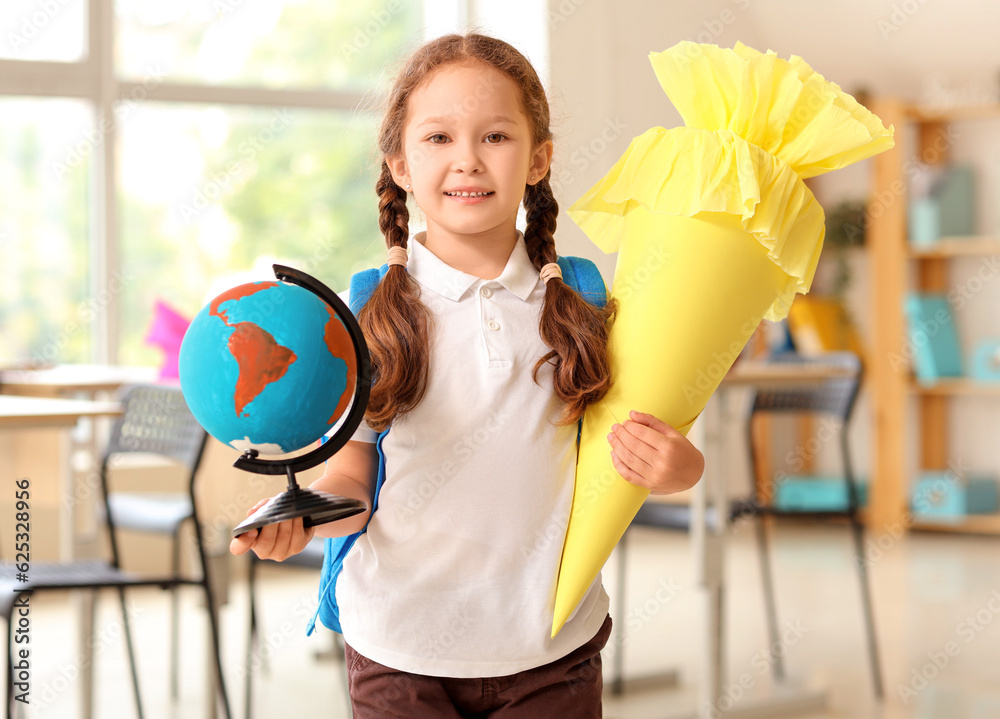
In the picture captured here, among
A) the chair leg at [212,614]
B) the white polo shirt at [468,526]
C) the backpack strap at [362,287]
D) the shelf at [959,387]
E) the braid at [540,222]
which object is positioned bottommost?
the chair leg at [212,614]

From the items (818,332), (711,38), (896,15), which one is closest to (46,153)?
(711,38)

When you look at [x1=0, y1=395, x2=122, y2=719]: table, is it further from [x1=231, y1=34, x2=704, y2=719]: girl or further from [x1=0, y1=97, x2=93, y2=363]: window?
[x1=0, y1=97, x2=93, y2=363]: window

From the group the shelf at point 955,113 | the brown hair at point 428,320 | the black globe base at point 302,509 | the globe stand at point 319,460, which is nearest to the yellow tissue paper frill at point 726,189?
the brown hair at point 428,320

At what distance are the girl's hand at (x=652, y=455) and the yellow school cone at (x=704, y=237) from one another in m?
0.02

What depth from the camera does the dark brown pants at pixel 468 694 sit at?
1112 mm

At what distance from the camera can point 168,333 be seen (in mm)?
3588

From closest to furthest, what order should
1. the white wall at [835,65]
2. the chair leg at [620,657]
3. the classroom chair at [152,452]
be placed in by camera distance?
the classroom chair at [152,452], the chair leg at [620,657], the white wall at [835,65]

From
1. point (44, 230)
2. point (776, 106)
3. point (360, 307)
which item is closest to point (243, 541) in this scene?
point (360, 307)

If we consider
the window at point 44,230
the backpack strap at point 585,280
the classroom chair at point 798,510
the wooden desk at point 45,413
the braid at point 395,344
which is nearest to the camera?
the braid at point 395,344

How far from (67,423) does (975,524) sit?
4.90 meters

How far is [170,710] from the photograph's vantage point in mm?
3164

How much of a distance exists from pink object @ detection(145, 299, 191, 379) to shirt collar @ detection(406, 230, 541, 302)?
2.47 meters

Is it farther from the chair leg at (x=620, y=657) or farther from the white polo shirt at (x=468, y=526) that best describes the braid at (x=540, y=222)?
the chair leg at (x=620, y=657)

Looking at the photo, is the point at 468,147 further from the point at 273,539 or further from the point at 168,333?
the point at 168,333
